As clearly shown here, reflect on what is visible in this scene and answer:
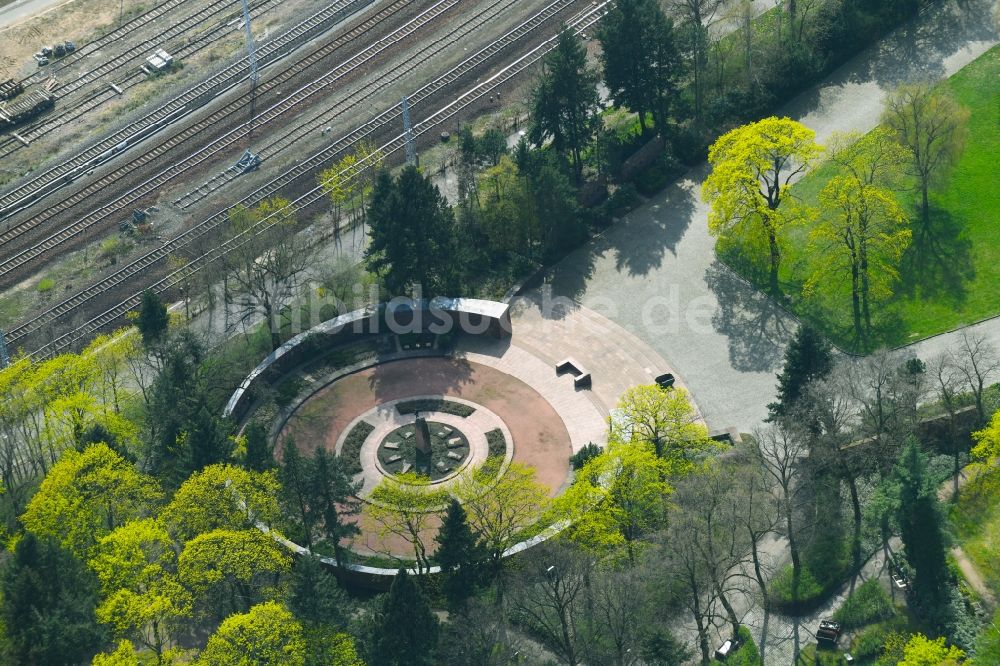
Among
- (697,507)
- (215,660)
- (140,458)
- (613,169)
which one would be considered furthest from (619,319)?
(215,660)

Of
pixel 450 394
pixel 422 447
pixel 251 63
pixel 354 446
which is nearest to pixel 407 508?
pixel 422 447

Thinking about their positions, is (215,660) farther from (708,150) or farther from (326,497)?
(708,150)

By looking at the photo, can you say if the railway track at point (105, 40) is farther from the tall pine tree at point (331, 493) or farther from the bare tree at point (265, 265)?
the tall pine tree at point (331, 493)

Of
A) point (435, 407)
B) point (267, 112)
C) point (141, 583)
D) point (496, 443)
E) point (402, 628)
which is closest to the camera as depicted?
point (402, 628)

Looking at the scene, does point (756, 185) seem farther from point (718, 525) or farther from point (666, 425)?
point (718, 525)

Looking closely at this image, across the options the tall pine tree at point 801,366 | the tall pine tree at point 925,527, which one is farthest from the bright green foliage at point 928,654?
the tall pine tree at point 801,366

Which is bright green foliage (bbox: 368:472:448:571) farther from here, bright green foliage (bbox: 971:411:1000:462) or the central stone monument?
bright green foliage (bbox: 971:411:1000:462)

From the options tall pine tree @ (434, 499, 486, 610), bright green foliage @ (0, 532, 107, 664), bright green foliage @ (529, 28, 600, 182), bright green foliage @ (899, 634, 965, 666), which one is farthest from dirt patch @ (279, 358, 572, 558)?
bright green foliage @ (899, 634, 965, 666)
